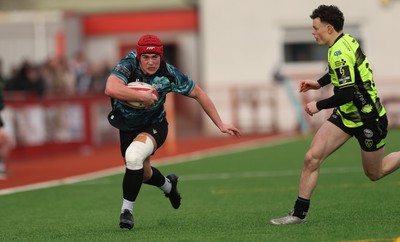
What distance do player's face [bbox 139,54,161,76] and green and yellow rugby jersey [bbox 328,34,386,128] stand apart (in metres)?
1.66

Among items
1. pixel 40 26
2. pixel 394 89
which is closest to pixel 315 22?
pixel 394 89

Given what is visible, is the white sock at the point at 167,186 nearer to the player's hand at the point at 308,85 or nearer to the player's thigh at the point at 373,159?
the player's hand at the point at 308,85

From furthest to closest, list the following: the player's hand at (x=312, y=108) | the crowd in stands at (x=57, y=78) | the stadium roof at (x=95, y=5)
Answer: the stadium roof at (x=95, y=5)
the crowd in stands at (x=57, y=78)
the player's hand at (x=312, y=108)

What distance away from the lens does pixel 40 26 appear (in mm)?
34594

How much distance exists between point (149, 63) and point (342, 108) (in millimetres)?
1874

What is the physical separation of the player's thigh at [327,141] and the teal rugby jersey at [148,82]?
141cm

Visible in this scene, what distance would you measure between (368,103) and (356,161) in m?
9.02

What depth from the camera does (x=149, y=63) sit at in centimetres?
1005

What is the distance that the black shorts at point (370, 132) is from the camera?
9.85 meters

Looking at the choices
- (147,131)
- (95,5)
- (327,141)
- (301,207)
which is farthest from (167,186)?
(95,5)

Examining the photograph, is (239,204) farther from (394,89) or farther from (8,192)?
(394,89)

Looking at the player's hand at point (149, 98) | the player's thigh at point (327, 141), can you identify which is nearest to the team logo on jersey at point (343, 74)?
the player's thigh at point (327, 141)

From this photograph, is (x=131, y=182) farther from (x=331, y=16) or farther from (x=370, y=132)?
(x=331, y=16)

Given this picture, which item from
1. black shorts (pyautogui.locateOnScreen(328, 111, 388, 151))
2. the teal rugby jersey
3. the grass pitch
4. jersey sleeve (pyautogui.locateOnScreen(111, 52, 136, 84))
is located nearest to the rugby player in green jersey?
black shorts (pyautogui.locateOnScreen(328, 111, 388, 151))
